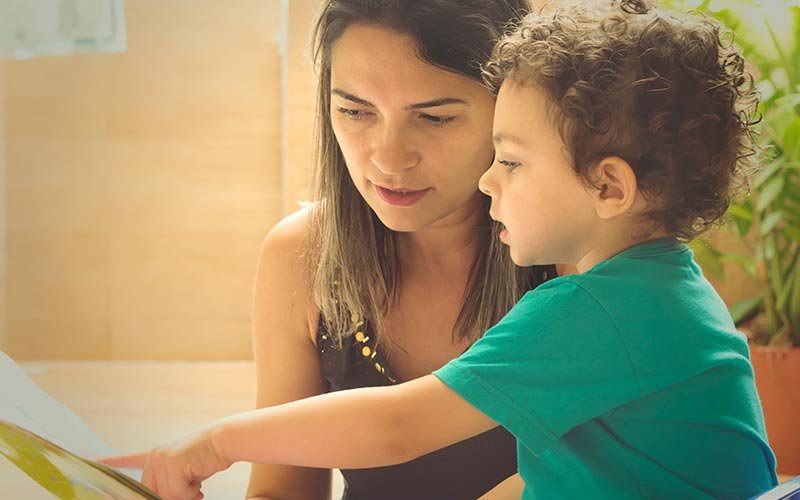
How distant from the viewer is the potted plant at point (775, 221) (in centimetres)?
212

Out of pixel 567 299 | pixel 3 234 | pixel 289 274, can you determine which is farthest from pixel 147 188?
pixel 567 299

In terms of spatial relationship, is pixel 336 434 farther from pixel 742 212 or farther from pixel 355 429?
pixel 742 212

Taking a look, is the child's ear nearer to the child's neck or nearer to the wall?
the child's neck

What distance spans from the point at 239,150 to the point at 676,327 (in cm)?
255

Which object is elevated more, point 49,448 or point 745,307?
point 49,448

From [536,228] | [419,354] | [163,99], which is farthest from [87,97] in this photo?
[536,228]

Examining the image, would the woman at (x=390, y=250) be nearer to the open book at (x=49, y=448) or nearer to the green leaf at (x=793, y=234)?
the open book at (x=49, y=448)

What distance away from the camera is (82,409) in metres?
2.59

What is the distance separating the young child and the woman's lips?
16 centimetres

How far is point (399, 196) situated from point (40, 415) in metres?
0.38

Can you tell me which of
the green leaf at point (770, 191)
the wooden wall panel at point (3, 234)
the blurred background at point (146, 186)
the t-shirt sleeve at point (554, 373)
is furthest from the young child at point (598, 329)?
the wooden wall panel at point (3, 234)

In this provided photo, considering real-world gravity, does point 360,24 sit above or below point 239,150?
above

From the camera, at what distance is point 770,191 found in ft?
6.93

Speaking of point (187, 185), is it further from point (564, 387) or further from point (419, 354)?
point (564, 387)
